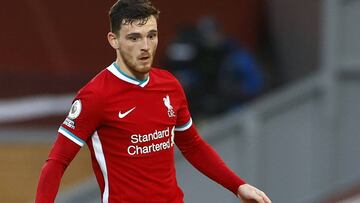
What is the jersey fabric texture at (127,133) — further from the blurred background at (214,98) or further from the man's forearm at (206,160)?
the blurred background at (214,98)

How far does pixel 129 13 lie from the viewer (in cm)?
462

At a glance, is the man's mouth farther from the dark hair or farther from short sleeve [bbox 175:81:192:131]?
short sleeve [bbox 175:81:192:131]

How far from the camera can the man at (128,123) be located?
4.62 metres

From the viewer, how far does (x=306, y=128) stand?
11.6 metres

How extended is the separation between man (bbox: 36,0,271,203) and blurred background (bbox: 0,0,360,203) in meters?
5.74

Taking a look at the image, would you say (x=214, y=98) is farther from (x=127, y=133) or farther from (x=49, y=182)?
(x=49, y=182)

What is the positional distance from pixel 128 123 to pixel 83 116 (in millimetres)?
216

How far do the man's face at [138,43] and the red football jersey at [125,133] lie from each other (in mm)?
105

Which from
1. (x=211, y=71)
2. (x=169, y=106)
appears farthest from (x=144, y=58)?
(x=211, y=71)

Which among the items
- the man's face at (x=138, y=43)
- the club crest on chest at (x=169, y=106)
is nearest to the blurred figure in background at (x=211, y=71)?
the club crest on chest at (x=169, y=106)

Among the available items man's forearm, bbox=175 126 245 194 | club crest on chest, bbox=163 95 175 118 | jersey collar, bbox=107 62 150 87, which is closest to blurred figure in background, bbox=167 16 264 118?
man's forearm, bbox=175 126 245 194

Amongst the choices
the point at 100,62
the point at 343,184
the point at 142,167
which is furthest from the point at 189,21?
the point at 142,167

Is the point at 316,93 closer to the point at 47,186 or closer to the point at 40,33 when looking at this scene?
the point at 40,33

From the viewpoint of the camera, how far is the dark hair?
4.62m
